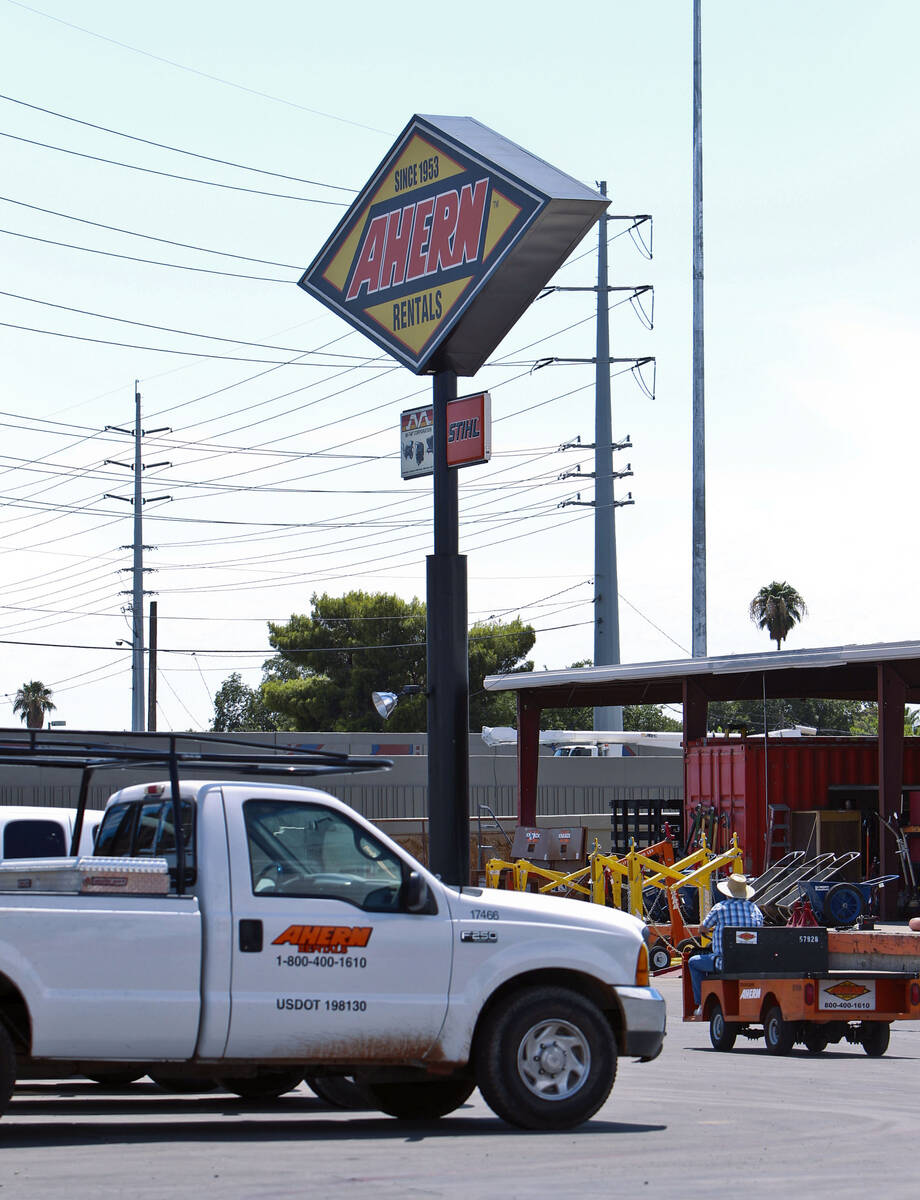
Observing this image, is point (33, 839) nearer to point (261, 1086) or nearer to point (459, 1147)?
point (261, 1086)

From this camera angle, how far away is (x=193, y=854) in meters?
9.45

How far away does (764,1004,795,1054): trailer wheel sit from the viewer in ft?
52.1

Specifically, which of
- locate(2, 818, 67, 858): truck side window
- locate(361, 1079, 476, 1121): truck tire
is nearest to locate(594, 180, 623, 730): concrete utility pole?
locate(2, 818, 67, 858): truck side window

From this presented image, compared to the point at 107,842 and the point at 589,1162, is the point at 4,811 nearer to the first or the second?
the point at 107,842

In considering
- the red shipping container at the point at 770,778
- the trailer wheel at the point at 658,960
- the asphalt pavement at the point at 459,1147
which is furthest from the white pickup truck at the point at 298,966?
the red shipping container at the point at 770,778

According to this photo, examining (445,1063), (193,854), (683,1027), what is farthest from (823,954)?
(193,854)

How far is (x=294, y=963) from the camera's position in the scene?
9414mm

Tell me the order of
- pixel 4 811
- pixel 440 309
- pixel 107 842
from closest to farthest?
pixel 107 842
pixel 4 811
pixel 440 309

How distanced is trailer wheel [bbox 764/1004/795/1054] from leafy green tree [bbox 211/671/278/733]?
98207mm

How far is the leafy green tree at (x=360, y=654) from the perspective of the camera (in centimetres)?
8394

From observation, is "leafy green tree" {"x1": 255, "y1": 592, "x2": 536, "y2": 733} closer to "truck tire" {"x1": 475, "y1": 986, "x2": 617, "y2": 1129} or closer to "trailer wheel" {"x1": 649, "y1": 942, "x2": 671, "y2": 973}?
"trailer wheel" {"x1": 649, "y1": 942, "x2": 671, "y2": 973}

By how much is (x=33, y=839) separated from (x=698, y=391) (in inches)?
1200

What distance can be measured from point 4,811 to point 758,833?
16219mm

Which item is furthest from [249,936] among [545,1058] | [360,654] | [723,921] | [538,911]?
[360,654]
